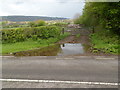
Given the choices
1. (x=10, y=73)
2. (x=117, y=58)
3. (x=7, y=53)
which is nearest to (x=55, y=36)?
(x=7, y=53)

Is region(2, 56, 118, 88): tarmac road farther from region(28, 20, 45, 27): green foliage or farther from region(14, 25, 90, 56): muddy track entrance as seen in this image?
region(28, 20, 45, 27): green foliage

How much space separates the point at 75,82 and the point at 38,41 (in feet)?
26.9

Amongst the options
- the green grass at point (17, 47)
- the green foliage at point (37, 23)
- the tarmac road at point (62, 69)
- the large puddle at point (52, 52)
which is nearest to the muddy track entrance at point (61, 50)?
the large puddle at point (52, 52)

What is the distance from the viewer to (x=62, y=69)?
611cm

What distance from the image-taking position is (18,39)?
1275cm

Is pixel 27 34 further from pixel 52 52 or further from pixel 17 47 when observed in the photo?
pixel 52 52

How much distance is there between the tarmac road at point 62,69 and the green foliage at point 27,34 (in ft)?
15.8

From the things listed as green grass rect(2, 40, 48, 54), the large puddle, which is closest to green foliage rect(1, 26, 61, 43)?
green grass rect(2, 40, 48, 54)

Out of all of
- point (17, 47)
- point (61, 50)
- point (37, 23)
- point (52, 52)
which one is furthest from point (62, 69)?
point (37, 23)

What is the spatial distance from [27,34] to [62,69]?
8105mm

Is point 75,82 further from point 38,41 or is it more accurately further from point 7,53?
point 38,41

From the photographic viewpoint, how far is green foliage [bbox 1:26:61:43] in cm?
1234

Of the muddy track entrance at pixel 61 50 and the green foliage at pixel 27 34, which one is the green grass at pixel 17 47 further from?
the green foliage at pixel 27 34

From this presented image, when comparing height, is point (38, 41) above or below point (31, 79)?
above
